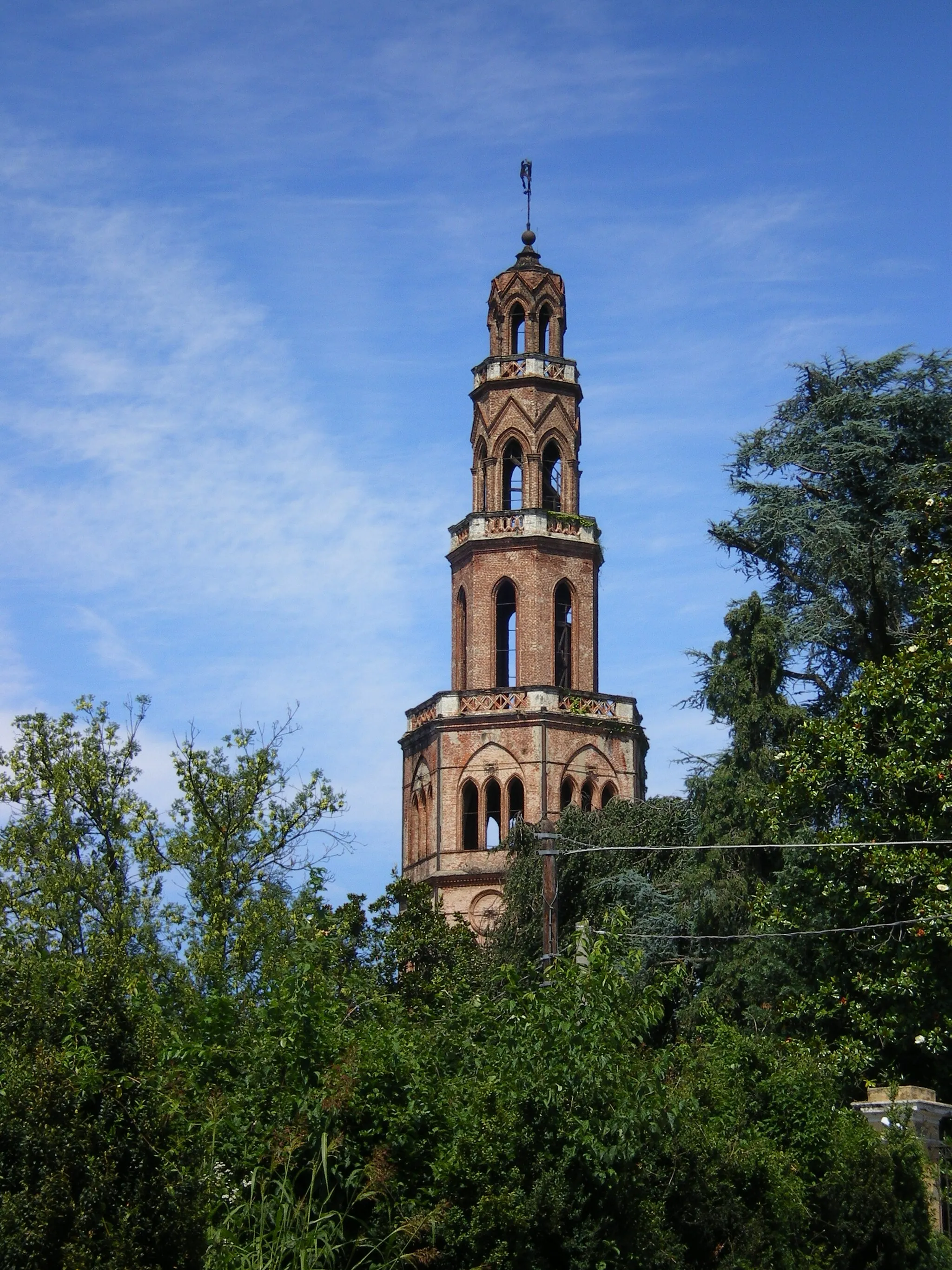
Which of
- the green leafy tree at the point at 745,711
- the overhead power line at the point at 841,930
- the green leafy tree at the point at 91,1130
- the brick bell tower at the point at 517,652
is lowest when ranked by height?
the green leafy tree at the point at 91,1130

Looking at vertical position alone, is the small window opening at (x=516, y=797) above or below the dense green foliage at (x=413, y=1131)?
above

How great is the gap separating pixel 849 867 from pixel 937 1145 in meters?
4.00

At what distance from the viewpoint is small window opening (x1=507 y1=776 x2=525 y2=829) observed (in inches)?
1810

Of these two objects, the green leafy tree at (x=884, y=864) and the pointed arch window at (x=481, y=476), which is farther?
the pointed arch window at (x=481, y=476)

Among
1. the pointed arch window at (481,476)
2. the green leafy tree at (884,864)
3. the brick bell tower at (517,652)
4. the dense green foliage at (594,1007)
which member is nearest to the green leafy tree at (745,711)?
the dense green foliage at (594,1007)

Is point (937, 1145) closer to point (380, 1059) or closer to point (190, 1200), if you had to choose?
point (380, 1059)

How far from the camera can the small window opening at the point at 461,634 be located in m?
48.8

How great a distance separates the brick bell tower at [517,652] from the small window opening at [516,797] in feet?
0.14

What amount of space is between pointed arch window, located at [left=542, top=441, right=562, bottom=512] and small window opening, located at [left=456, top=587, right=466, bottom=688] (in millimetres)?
3370

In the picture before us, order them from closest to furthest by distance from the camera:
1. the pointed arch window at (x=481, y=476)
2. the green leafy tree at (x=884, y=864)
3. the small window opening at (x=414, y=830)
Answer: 1. the green leafy tree at (x=884, y=864)
2. the small window opening at (x=414, y=830)
3. the pointed arch window at (x=481, y=476)

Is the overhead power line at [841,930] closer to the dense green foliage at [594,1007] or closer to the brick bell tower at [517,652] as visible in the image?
the dense green foliage at [594,1007]

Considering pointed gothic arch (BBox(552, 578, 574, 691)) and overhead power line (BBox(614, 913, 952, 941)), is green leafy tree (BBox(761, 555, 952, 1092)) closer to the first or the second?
overhead power line (BBox(614, 913, 952, 941))

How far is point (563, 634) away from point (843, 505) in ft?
50.9

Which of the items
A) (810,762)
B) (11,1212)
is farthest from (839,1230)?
(11,1212)
